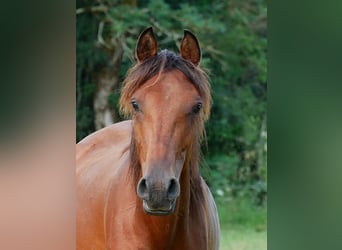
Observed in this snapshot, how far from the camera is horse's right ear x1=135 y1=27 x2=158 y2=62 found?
2408 mm

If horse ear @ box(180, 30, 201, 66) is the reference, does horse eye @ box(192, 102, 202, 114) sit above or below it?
below

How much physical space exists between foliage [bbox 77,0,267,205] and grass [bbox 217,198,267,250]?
15 cm

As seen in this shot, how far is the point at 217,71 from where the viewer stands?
4.90m

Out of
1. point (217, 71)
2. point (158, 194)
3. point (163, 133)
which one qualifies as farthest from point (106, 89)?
point (158, 194)

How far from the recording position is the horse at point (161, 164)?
219 centimetres

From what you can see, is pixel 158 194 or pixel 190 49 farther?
pixel 190 49

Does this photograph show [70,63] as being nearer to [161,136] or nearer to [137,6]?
[161,136]

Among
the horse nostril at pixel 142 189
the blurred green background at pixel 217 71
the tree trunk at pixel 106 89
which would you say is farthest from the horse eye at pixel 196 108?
the tree trunk at pixel 106 89

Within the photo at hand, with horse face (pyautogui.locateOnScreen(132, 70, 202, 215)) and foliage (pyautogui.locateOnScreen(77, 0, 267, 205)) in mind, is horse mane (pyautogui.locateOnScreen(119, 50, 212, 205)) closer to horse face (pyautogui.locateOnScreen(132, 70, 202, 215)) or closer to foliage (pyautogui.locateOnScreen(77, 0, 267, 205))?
horse face (pyautogui.locateOnScreen(132, 70, 202, 215))

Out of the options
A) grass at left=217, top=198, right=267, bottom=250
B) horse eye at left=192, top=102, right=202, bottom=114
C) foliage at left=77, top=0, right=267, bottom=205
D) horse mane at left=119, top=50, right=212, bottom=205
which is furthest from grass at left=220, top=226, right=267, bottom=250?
horse eye at left=192, top=102, right=202, bottom=114

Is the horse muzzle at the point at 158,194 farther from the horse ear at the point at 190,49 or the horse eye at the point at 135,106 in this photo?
the horse ear at the point at 190,49

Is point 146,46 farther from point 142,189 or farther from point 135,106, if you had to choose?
point 142,189

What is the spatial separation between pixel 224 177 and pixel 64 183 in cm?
287

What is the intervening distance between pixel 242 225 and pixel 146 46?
6.82ft
